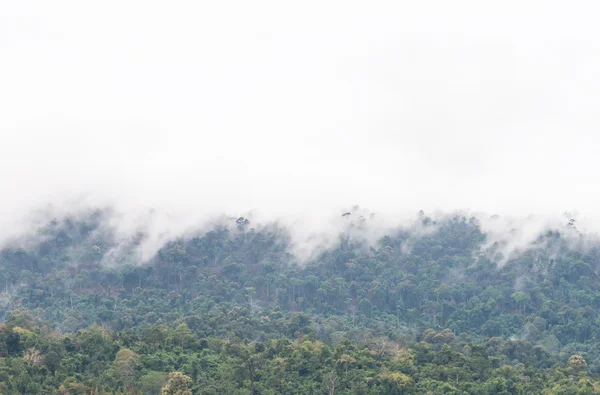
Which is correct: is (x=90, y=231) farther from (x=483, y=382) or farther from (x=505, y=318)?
(x=483, y=382)

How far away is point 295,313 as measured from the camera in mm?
92375

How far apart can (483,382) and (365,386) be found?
9.90 m

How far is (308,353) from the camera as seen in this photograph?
70.4 metres

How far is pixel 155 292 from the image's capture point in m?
106

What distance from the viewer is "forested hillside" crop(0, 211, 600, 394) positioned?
64188 millimetres

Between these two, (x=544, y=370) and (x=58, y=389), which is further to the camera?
(x=544, y=370)

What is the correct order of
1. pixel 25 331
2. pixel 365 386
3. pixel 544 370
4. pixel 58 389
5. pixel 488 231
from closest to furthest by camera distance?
1. pixel 58 389
2. pixel 365 386
3. pixel 25 331
4. pixel 544 370
5. pixel 488 231

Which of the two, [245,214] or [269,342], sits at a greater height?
[245,214]

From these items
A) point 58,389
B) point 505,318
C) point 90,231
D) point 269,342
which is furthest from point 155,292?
point 58,389

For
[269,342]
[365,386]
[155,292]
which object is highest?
[155,292]

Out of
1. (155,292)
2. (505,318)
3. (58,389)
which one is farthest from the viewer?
(155,292)

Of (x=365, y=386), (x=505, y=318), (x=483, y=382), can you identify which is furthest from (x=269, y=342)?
(x=505, y=318)

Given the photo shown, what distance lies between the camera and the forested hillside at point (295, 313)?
64188mm

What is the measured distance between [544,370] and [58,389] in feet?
131
